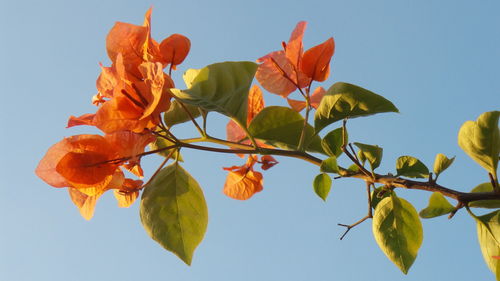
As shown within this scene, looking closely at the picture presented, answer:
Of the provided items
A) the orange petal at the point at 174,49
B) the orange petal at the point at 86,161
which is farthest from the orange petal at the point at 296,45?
the orange petal at the point at 86,161

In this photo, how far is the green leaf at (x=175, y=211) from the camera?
0.57m

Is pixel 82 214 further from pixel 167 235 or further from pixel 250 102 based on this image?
pixel 250 102

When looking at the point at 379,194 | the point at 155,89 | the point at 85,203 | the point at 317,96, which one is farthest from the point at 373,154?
the point at 85,203

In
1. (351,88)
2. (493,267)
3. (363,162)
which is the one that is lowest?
(493,267)

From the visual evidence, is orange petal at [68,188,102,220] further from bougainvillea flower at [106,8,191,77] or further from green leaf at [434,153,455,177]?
green leaf at [434,153,455,177]

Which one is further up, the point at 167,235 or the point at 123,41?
the point at 123,41

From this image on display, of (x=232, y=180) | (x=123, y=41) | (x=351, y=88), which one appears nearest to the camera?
(x=351, y=88)

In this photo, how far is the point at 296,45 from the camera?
0.59m

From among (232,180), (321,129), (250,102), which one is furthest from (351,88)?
(232,180)

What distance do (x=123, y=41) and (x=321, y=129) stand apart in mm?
274

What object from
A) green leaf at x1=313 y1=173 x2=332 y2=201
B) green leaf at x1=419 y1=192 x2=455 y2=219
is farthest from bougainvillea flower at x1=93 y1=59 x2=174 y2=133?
green leaf at x1=419 y1=192 x2=455 y2=219

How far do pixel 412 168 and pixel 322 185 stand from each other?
114 mm

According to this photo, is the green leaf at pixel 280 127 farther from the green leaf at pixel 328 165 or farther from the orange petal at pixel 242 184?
the orange petal at pixel 242 184

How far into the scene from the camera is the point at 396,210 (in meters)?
0.56
